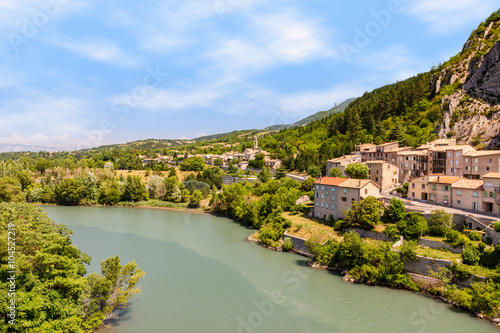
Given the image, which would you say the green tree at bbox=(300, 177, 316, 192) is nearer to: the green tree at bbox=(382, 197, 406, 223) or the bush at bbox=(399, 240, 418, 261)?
the green tree at bbox=(382, 197, 406, 223)

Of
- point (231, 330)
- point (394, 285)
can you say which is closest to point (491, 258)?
point (394, 285)

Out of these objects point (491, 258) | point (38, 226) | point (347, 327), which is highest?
point (38, 226)

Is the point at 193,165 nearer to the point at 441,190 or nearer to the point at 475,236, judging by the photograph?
the point at 441,190

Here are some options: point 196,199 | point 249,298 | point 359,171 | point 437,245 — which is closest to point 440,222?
point 437,245

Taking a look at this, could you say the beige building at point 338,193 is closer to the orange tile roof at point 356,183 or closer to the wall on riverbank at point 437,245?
the orange tile roof at point 356,183

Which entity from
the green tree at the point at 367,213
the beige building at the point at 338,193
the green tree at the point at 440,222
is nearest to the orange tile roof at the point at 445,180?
the beige building at the point at 338,193

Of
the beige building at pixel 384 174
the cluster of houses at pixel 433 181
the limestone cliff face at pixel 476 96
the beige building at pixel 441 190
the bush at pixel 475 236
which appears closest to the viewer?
the bush at pixel 475 236

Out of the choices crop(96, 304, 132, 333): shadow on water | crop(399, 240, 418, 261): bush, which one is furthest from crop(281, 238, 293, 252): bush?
crop(96, 304, 132, 333): shadow on water

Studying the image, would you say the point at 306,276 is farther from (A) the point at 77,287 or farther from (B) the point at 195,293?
(A) the point at 77,287
